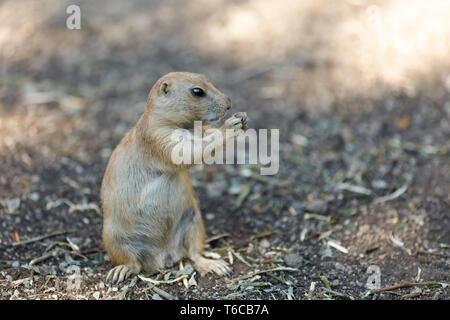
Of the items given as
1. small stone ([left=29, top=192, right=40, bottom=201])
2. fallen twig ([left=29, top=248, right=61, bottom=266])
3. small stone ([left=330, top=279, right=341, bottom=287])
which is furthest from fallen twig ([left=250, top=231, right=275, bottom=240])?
small stone ([left=29, top=192, right=40, bottom=201])

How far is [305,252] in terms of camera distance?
3.84 meters

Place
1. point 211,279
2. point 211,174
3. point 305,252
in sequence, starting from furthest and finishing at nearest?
1. point 211,174
2. point 305,252
3. point 211,279

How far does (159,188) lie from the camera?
3.42 metres

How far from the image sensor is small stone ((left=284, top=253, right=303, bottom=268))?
365 cm

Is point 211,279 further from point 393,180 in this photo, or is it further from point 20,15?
point 20,15

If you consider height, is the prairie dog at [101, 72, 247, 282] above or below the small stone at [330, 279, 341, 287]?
above

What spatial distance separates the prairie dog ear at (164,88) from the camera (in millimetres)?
3223

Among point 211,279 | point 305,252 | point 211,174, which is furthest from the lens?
point 211,174

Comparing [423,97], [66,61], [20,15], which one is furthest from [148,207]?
[20,15]

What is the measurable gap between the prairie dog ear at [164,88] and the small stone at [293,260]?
1409 mm

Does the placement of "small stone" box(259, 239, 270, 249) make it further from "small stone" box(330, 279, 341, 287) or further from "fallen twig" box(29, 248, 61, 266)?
"fallen twig" box(29, 248, 61, 266)

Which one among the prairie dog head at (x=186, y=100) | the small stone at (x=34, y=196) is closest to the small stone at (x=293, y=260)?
the prairie dog head at (x=186, y=100)

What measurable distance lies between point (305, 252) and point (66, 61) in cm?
416

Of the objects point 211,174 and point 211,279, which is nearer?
point 211,279
